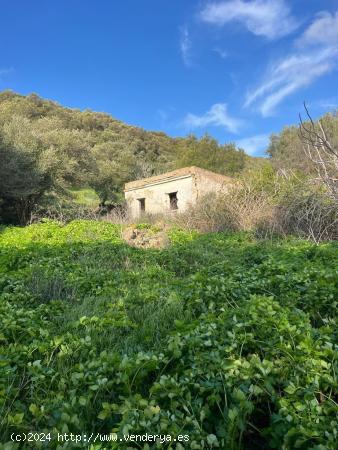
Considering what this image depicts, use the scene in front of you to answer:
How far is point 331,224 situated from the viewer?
31.1 ft

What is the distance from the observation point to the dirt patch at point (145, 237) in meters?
10.9

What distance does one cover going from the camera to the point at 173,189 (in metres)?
19.4

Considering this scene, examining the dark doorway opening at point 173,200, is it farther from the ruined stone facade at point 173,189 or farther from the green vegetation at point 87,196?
the green vegetation at point 87,196

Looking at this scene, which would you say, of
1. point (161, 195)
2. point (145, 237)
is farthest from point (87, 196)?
point (145, 237)

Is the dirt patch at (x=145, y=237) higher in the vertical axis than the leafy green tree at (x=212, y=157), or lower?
lower

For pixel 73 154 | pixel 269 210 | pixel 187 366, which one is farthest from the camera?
pixel 73 154

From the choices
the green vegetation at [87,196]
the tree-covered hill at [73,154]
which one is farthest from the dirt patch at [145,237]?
the green vegetation at [87,196]

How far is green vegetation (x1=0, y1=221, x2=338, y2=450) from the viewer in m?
1.87

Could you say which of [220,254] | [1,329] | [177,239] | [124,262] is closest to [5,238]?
[177,239]

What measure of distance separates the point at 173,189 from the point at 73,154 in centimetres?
579

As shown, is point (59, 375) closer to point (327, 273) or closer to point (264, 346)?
point (264, 346)

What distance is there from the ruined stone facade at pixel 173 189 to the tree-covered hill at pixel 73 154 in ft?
9.71

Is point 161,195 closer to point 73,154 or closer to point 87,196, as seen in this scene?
point 73,154

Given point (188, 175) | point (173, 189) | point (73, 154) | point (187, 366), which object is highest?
point (73, 154)
